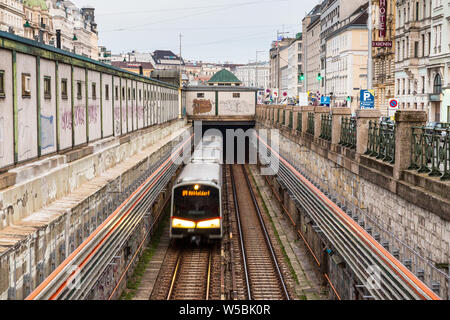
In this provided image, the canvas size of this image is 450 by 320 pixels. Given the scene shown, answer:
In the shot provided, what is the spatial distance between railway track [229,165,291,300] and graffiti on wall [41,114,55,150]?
294 inches

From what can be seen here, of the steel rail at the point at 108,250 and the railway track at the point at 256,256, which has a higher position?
the steel rail at the point at 108,250

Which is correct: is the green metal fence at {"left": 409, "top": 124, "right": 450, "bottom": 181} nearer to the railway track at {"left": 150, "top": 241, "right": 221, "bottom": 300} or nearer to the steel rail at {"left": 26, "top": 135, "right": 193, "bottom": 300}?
the steel rail at {"left": 26, "top": 135, "right": 193, "bottom": 300}

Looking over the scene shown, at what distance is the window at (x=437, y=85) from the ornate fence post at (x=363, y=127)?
31.5m

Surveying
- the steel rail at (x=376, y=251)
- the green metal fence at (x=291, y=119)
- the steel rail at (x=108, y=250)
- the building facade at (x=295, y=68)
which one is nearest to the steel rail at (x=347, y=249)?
the steel rail at (x=376, y=251)

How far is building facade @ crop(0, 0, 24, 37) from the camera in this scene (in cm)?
Result: 7006

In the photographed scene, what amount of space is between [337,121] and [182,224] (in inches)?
276

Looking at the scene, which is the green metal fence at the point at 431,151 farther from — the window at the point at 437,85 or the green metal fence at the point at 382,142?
the window at the point at 437,85

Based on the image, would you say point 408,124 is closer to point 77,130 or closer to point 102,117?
point 77,130

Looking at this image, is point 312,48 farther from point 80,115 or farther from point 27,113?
point 27,113

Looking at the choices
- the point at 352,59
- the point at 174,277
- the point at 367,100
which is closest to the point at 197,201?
the point at 174,277

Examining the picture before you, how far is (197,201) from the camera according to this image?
22312 mm

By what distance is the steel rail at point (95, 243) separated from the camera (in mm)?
9578

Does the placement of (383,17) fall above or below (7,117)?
above
